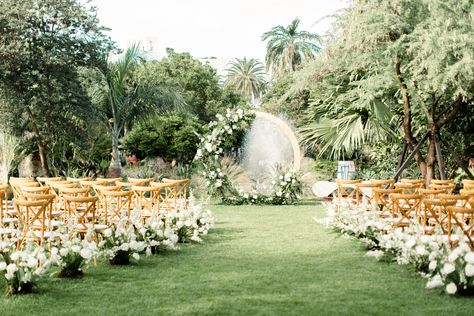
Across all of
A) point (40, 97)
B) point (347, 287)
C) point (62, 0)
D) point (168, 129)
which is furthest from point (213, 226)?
point (168, 129)

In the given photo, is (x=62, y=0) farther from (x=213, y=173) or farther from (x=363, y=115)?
(x=363, y=115)

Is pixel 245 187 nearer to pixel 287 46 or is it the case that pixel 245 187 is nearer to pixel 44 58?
pixel 44 58

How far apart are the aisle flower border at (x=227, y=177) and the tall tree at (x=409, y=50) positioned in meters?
2.07

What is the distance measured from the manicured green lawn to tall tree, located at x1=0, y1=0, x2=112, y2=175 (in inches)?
335

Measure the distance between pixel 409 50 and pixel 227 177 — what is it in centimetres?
596

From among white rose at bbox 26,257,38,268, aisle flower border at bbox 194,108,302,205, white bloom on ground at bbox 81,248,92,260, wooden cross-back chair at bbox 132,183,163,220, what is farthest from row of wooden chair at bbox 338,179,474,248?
aisle flower border at bbox 194,108,302,205

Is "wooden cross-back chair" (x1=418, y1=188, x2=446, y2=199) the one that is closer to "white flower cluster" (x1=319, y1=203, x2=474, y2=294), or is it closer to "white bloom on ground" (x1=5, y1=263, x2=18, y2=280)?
"white flower cluster" (x1=319, y1=203, x2=474, y2=294)

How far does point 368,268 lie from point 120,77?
13.2m

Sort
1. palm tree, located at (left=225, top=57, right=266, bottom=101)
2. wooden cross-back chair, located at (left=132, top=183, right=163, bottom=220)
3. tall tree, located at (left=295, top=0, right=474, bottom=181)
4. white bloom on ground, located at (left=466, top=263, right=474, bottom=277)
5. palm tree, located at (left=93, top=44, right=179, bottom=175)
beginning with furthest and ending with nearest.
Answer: palm tree, located at (left=225, top=57, right=266, bottom=101)
palm tree, located at (left=93, top=44, right=179, bottom=175)
tall tree, located at (left=295, top=0, right=474, bottom=181)
wooden cross-back chair, located at (left=132, top=183, right=163, bottom=220)
white bloom on ground, located at (left=466, top=263, right=474, bottom=277)

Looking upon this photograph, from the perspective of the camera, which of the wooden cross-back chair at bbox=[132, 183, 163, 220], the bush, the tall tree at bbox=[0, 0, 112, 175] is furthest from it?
the bush

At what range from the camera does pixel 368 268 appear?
24.7 feet

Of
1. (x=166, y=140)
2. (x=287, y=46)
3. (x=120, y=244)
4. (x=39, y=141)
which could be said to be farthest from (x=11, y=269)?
(x=287, y=46)

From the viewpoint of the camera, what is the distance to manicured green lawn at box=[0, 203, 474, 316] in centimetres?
567

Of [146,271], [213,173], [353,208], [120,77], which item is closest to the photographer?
[146,271]
